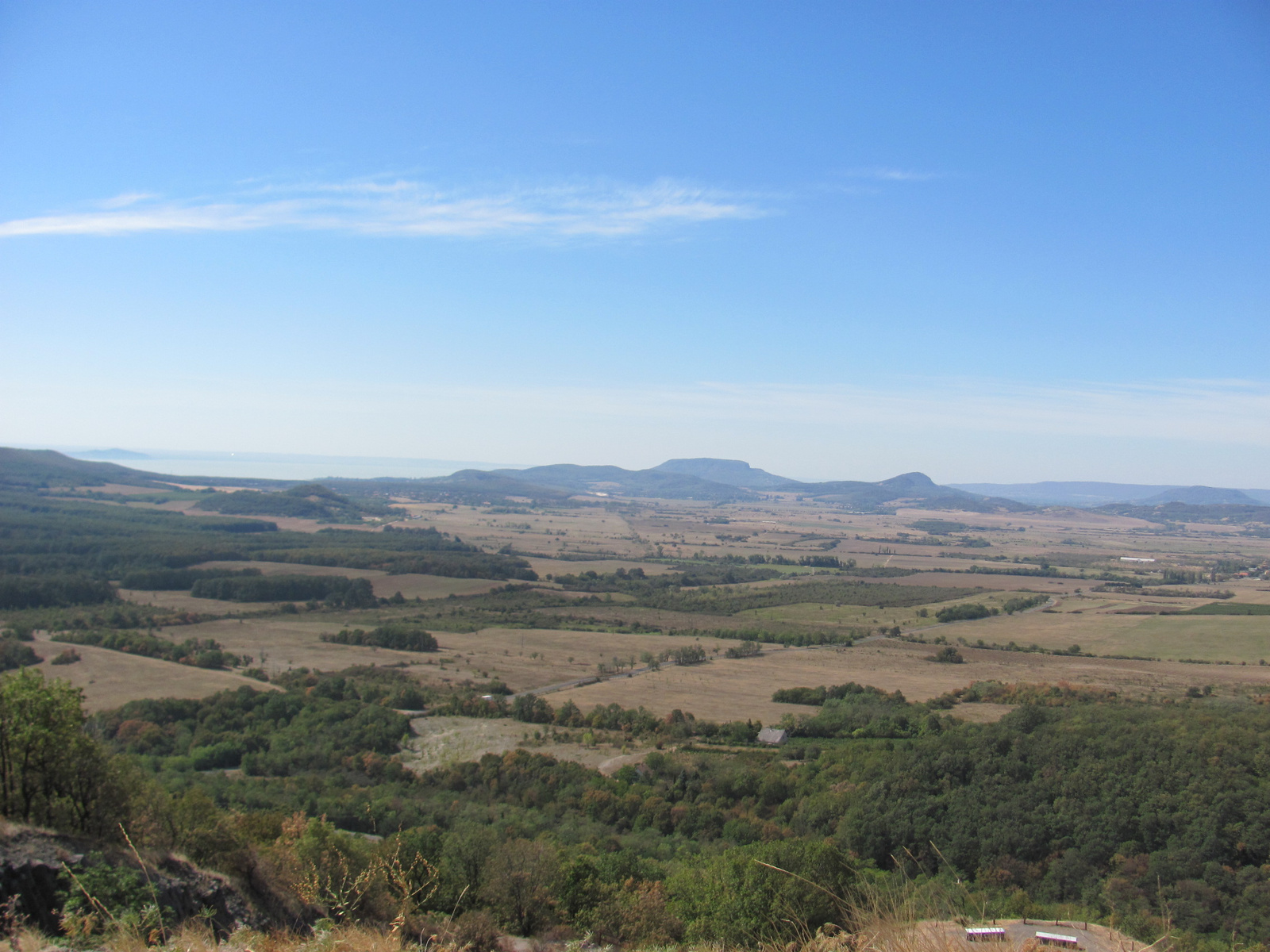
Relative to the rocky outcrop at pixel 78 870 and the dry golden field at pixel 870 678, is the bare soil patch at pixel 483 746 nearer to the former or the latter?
the dry golden field at pixel 870 678

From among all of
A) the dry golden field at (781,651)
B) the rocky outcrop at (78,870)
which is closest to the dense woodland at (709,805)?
the rocky outcrop at (78,870)

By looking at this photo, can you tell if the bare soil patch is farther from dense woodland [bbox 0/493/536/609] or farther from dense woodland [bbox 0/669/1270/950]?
dense woodland [bbox 0/493/536/609]

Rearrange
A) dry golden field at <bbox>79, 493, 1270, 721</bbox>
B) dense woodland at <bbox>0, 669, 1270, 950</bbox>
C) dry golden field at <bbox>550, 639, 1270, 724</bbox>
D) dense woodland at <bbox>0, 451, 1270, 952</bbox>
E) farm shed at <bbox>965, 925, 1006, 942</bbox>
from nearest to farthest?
1. farm shed at <bbox>965, 925, 1006, 942</bbox>
2. dense woodland at <bbox>0, 451, 1270, 952</bbox>
3. dense woodland at <bbox>0, 669, 1270, 950</bbox>
4. dry golden field at <bbox>550, 639, 1270, 724</bbox>
5. dry golden field at <bbox>79, 493, 1270, 721</bbox>

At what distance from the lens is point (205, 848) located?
15156mm

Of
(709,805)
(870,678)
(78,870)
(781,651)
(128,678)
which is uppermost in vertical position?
(78,870)

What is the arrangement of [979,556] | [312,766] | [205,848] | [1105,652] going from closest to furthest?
1. [205,848]
2. [312,766]
3. [1105,652]
4. [979,556]

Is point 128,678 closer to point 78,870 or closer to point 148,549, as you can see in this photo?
point 78,870

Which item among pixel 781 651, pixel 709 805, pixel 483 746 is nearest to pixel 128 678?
pixel 483 746

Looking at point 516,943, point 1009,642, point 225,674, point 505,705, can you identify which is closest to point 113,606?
point 225,674

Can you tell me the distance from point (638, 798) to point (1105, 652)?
176 feet

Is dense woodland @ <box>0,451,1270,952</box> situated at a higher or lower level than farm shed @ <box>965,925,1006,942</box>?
lower

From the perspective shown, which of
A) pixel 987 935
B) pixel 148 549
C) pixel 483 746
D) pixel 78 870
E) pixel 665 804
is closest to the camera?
pixel 987 935

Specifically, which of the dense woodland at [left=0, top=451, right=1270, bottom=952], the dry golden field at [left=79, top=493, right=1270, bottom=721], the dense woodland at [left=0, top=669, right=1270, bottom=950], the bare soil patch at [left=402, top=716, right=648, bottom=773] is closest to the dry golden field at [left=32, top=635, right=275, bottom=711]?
the dry golden field at [left=79, top=493, right=1270, bottom=721]

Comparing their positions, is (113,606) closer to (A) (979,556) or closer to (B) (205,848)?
(B) (205,848)
